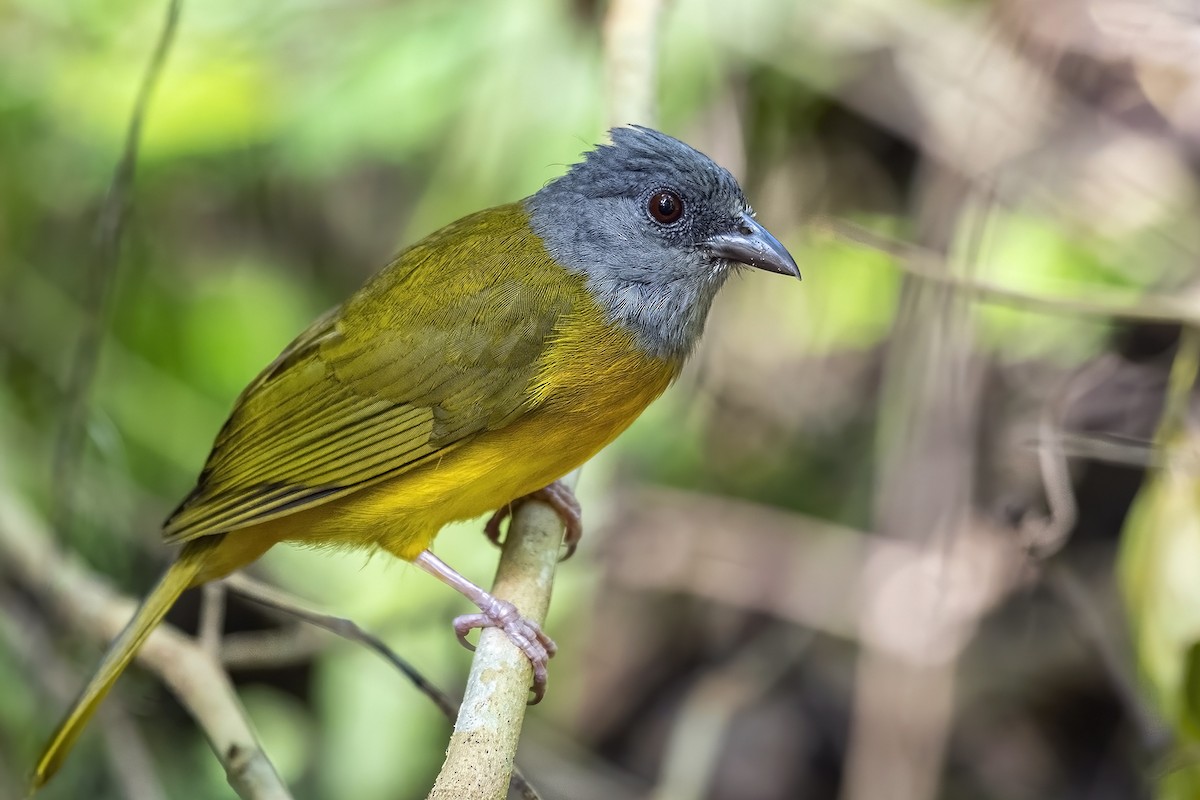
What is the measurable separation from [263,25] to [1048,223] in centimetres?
305

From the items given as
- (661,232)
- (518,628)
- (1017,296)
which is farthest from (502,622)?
(1017,296)

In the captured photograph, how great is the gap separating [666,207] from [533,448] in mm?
737

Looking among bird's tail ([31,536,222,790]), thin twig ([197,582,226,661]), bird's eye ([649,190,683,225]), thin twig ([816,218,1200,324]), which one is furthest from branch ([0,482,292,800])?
thin twig ([816,218,1200,324])

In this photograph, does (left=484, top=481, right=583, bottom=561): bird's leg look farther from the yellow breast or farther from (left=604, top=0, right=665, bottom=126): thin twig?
(left=604, top=0, right=665, bottom=126): thin twig

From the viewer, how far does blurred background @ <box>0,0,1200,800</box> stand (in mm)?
4234

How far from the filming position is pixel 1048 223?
4.50 m

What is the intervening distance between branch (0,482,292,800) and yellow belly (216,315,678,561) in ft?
1.59

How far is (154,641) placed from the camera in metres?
3.09

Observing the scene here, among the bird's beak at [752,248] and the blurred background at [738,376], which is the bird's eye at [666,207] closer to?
the bird's beak at [752,248]

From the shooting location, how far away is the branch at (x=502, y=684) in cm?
205

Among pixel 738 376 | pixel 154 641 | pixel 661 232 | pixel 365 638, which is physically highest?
pixel 738 376

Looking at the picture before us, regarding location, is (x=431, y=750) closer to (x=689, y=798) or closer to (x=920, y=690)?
(x=689, y=798)

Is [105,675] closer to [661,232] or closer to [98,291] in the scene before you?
[98,291]

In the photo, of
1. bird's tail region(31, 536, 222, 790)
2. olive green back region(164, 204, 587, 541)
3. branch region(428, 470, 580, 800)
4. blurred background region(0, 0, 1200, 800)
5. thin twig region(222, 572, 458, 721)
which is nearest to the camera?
branch region(428, 470, 580, 800)
